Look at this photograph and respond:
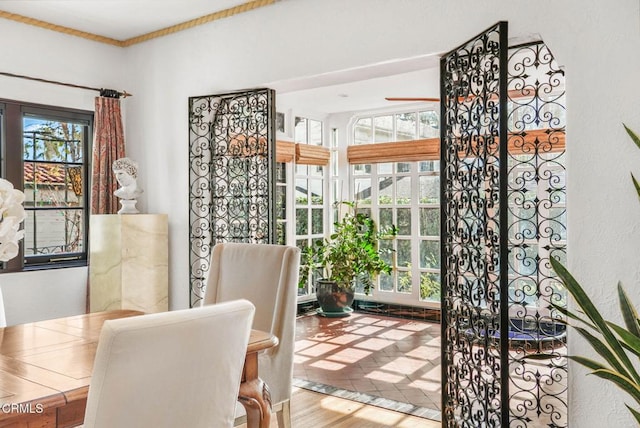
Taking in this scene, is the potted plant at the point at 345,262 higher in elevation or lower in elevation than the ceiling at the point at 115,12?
lower

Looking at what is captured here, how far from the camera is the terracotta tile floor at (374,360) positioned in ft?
12.2

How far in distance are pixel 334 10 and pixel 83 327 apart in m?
2.47

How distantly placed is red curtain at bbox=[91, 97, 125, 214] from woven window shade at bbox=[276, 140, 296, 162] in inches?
85.2

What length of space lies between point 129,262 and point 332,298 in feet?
9.77

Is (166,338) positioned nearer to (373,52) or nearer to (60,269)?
(373,52)

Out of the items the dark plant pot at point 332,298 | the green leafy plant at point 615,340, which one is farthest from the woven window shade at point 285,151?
the green leafy plant at point 615,340

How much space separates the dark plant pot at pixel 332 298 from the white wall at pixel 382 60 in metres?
2.46

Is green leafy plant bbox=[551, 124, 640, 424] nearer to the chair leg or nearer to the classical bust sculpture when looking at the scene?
the chair leg

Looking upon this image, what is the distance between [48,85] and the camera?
422 centimetres

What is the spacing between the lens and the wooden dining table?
4.57 feet

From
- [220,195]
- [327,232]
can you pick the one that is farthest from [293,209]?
[220,195]

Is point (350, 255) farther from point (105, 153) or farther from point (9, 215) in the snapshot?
point (9, 215)

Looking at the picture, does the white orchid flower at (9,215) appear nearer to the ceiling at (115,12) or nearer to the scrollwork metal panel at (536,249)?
the scrollwork metal panel at (536,249)

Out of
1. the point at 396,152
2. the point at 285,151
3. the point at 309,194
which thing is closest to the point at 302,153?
the point at 285,151
